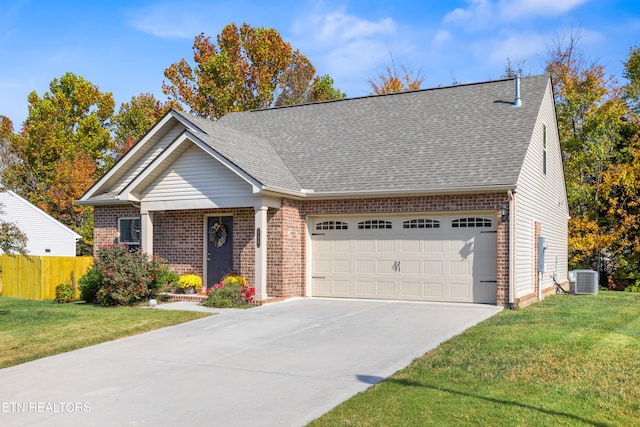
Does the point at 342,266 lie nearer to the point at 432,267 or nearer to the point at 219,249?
the point at 432,267

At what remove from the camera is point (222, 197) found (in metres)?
15.5

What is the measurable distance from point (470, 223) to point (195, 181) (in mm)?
7168

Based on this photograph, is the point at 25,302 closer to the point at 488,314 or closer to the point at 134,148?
the point at 134,148

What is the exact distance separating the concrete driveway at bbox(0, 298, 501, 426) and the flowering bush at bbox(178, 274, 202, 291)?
3966 mm

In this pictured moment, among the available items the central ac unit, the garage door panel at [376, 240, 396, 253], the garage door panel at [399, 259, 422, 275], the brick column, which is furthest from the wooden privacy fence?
the central ac unit

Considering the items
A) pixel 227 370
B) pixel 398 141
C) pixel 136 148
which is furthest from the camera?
pixel 136 148

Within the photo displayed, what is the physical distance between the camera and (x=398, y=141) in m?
17.5

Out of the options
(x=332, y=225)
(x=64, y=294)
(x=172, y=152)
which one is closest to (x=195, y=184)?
(x=172, y=152)

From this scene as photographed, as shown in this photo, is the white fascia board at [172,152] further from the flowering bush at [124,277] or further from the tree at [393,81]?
Result: the tree at [393,81]

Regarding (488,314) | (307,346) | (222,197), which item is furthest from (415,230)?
(307,346)

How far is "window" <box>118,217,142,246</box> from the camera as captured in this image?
18.8 metres

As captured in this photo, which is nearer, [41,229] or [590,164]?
[590,164]

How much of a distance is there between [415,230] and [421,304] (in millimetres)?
1935

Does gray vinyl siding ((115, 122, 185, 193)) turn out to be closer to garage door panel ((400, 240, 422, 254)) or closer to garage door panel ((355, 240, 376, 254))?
garage door panel ((355, 240, 376, 254))
